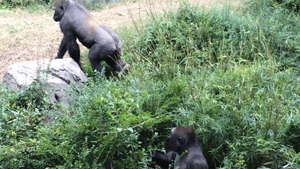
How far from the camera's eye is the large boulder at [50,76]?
4.16 m

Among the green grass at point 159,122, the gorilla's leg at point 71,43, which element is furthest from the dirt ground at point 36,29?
the green grass at point 159,122

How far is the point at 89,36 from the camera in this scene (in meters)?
5.00

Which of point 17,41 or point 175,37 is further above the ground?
point 175,37

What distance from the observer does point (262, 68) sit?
404cm

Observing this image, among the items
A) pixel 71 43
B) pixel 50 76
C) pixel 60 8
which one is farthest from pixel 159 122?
pixel 60 8

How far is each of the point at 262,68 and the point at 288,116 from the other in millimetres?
1140

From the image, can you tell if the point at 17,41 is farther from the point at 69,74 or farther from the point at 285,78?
the point at 285,78

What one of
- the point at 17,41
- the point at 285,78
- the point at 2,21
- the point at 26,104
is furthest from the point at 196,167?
the point at 2,21

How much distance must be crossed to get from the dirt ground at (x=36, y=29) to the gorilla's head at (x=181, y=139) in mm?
3449

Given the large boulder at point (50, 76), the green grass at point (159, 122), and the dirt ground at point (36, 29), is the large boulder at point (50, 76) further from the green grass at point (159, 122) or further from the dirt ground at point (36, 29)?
the dirt ground at point (36, 29)

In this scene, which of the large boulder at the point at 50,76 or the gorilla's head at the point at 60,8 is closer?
the large boulder at the point at 50,76

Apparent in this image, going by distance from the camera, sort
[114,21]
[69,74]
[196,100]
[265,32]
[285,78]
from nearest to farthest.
Result: [196,100] < [285,78] < [69,74] < [265,32] < [114,21]

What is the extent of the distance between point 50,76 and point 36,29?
382cm

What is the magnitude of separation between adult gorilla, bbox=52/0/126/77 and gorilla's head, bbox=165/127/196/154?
245 centimetres
